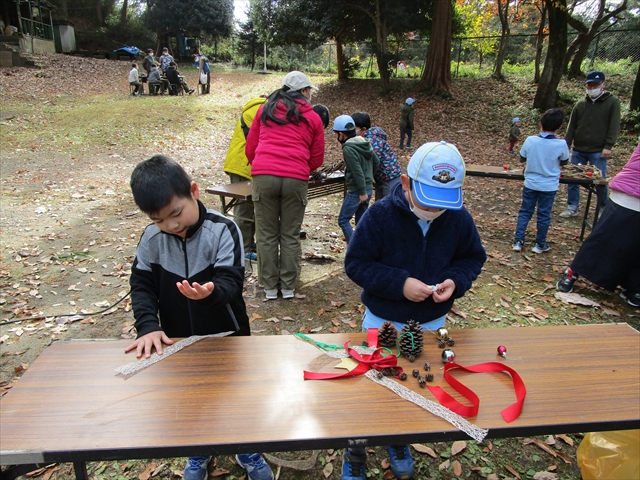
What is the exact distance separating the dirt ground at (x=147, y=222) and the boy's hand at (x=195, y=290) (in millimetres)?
1381

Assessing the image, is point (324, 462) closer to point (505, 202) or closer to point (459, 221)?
point (459, 221)

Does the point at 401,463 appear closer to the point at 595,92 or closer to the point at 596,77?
the point at 596,77

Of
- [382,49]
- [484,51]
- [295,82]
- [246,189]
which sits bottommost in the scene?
[246,189]

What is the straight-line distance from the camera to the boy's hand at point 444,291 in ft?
7.06

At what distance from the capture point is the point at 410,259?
2297 millimetres

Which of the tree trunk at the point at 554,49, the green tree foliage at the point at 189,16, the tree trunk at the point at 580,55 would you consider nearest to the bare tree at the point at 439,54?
the tree trunk at the point at 554,49

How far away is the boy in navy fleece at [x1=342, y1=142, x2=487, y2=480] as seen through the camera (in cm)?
218

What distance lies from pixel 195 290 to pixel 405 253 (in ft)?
3.64

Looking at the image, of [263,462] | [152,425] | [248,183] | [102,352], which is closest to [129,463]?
[263,462]

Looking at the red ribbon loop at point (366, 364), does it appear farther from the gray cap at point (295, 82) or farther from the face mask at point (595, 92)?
the face mask at point (595, 92)

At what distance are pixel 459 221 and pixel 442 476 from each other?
61.1 inches

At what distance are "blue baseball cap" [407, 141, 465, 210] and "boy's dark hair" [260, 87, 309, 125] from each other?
7.54 ft

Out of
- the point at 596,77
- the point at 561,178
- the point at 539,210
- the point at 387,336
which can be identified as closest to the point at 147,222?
the point at 539,210

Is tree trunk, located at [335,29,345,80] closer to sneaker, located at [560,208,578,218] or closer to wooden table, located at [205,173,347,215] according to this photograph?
sneaker, located at [560,208,578,218]
